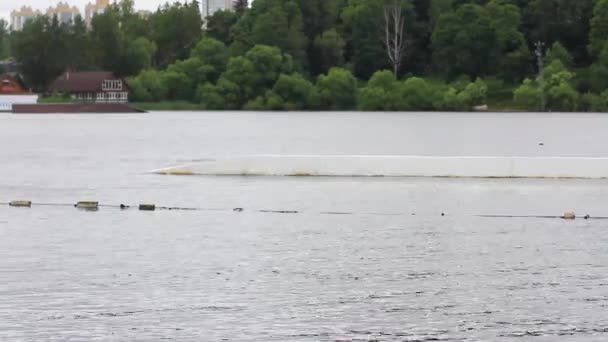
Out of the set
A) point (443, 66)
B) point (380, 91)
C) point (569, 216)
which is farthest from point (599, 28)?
point (569, 216)

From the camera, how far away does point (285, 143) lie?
105312 mm

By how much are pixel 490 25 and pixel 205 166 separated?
465ft

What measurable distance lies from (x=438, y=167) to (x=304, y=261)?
22478 mm

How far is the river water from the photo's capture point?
65.6 feet

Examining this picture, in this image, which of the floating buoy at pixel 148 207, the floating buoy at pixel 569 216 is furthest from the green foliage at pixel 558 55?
the floating buoy at pixel 148 207

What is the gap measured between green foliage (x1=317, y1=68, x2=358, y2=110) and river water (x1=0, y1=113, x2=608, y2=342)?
13041cm

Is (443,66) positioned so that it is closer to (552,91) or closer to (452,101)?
(452,101)

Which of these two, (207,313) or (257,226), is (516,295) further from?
(257,226)

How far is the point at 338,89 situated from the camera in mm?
188500

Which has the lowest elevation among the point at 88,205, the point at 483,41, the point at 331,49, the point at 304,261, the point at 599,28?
the point at 88,205

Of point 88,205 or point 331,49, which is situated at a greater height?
point 331,49

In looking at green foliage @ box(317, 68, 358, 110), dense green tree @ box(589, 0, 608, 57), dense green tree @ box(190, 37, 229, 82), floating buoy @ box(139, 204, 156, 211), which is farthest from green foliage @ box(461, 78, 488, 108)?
floating buoy @ box(139, 204, 156, 211)

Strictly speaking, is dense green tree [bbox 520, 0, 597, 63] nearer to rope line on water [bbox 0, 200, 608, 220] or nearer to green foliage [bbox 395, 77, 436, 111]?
green foliage [bbox 395, 77, 436, 111]

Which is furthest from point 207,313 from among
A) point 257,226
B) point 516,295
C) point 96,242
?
point 257,226
